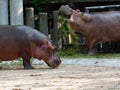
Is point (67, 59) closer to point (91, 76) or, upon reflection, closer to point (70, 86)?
point (91, 76)

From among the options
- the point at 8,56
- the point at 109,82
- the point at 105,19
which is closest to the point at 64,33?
the point at 105,19

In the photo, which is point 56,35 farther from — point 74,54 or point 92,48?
point 92,48

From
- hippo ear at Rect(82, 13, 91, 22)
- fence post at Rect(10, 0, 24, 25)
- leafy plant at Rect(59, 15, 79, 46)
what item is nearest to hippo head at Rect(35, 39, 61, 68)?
leafy plant at Rect(59, 15, 79, 46)

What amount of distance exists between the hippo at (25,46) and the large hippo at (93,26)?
8.84 feet

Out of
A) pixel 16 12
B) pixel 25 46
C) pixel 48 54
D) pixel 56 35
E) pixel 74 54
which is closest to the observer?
pixel 48 54

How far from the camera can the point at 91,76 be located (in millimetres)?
8219

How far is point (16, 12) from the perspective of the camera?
46.7 feet

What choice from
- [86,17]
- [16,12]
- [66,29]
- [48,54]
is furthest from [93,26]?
[48,54]

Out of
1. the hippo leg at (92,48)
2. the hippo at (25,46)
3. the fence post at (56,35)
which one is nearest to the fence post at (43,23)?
the fence post at (56,35)

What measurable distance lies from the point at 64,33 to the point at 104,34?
3.45 feet

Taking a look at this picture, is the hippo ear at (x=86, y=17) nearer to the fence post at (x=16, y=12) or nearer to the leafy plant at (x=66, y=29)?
the leafy plant at (x=66, y=29)

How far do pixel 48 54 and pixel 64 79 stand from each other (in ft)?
7.03

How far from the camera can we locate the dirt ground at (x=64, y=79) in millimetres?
6953

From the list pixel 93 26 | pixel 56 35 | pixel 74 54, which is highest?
pixel 93 26
